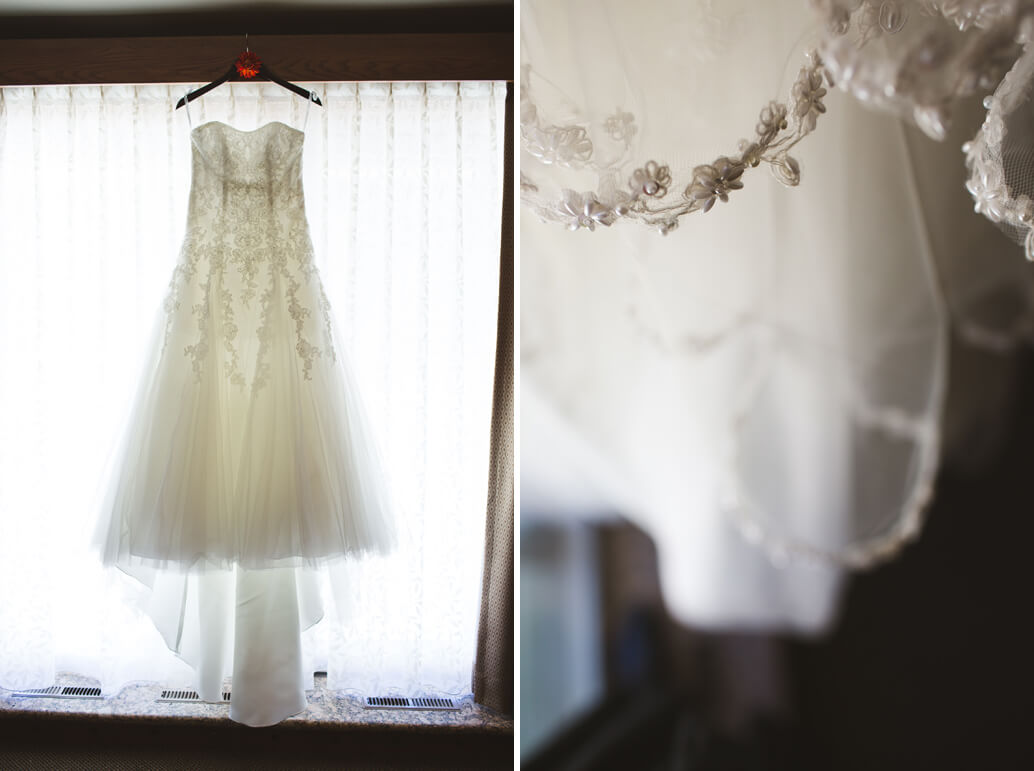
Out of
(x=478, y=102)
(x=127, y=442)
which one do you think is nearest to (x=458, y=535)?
(x=127, y=442)

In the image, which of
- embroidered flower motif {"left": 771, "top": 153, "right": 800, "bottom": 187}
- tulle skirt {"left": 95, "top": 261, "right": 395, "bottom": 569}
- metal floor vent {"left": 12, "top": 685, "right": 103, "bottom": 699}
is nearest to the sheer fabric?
embroidered flower motif {"left": 771, "top": 153, "right": 800, "bottom": 187}

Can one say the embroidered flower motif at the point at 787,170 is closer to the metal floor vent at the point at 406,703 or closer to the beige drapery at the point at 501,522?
the beige drapery at the point at 501,522

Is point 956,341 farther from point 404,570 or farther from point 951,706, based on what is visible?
point 404,570

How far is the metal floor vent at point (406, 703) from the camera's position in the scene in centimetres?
139

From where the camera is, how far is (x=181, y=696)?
4.59ft

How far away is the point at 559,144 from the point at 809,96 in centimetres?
16

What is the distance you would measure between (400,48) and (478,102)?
0.21 m

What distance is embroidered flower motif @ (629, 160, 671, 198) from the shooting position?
41 cm

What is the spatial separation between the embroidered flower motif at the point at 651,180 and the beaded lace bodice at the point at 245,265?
89cm

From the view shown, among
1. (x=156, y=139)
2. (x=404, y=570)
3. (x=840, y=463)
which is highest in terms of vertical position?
(x=156, y=139)

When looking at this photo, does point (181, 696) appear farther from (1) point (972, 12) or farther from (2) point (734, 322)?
(1) point (972, 12)

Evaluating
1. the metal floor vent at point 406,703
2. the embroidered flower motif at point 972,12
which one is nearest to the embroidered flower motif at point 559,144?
the embroidered flower motif at point 972,12

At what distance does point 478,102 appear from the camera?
1.45 m

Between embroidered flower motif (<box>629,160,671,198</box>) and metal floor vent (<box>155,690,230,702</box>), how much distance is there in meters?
1.48
